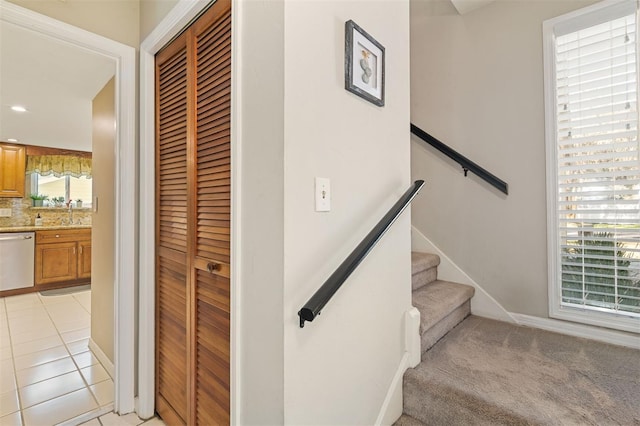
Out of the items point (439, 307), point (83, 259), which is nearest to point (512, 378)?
point (439, 307)

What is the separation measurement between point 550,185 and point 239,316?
6.66ft

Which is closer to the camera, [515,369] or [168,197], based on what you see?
[515,369]

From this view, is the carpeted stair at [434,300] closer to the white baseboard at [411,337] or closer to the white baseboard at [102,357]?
the white baseboard at [411,337]

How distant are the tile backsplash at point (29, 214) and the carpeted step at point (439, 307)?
20.2 feet

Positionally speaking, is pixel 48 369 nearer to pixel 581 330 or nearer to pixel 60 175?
→ pixel 581 330

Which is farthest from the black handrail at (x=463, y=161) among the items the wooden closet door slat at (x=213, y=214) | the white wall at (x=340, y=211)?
the wooden closet door slat at (x=213, y=214)

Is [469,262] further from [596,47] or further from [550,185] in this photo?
[596,47]

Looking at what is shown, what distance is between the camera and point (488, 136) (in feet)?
7.05

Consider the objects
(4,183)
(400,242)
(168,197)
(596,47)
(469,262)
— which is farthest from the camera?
(4,183)

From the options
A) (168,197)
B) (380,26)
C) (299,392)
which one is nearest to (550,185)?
(380,26)

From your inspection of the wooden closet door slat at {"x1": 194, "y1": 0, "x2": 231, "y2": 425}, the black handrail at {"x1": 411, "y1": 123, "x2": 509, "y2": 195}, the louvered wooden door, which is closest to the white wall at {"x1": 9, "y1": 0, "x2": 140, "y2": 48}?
the louvered wooden door

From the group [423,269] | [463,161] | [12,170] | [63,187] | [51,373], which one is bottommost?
[51,373]

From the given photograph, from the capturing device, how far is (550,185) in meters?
1.90

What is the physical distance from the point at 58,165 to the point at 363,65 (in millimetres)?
6192
